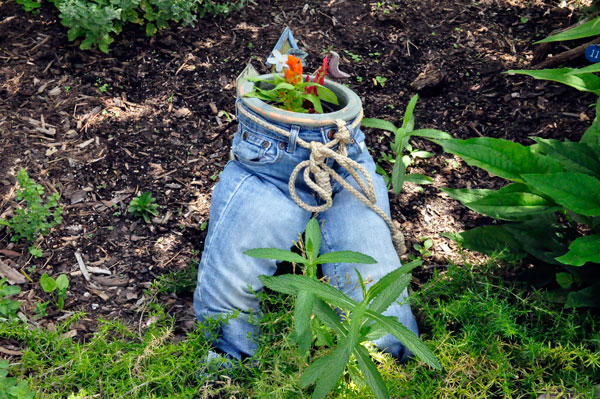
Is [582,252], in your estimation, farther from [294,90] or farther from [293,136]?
[294,90]

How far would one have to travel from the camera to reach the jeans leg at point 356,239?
2059 mm

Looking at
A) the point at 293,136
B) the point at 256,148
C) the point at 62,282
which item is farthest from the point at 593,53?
the point at 62,282

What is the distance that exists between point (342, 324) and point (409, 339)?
0.85ft

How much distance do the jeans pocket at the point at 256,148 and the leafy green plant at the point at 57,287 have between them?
2.93 feet

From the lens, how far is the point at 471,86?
310 cm

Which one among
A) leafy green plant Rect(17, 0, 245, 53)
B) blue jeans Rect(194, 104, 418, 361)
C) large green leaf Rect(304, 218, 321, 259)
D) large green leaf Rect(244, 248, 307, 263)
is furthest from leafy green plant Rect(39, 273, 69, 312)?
leafy green plant Rect(17, 0, 245, 53)

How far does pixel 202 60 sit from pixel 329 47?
0.77 m

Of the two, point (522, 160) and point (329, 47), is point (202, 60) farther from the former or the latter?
point (522, 160)

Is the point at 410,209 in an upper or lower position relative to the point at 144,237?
upper

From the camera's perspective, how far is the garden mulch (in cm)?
242

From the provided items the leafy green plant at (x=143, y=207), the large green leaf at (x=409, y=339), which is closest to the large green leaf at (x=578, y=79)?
the large green leaf at (x=409, y=339)

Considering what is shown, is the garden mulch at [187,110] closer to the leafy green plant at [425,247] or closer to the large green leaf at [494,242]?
the leafy green plant at [425,247]

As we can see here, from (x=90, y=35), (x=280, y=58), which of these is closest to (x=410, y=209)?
(x=280, y=58)

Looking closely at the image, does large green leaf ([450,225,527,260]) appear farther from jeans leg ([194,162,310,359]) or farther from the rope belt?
jeans leg ([194,162,310,359])
